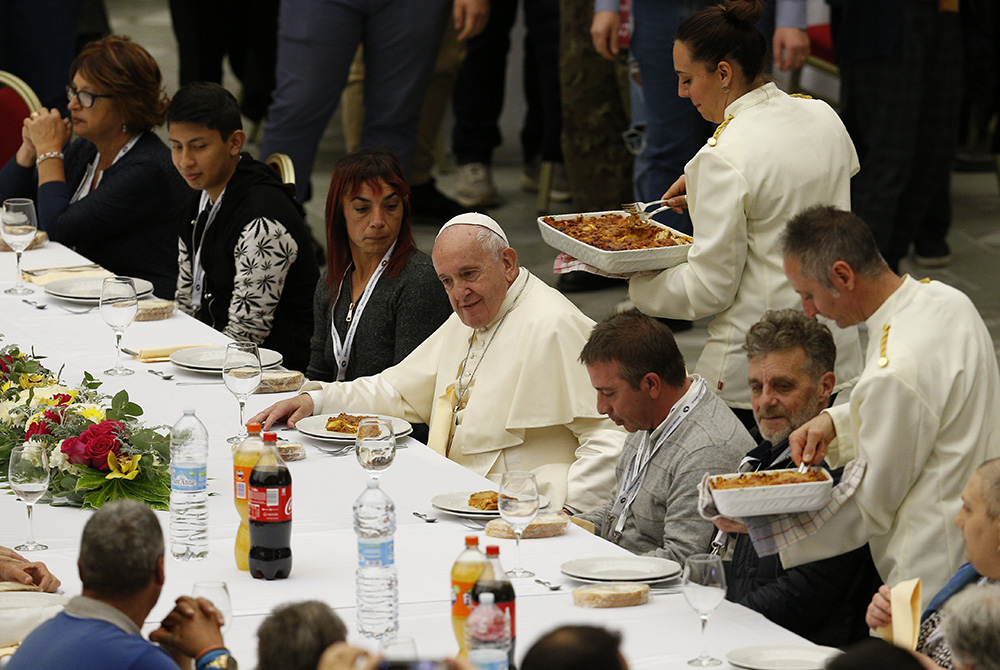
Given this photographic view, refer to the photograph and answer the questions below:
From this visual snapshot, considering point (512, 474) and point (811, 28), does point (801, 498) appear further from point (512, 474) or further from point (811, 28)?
point (811, 28)

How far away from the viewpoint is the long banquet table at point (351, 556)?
2496mm

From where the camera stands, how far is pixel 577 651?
1.64 meters

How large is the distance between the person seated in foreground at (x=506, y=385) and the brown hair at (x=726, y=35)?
0.76 m

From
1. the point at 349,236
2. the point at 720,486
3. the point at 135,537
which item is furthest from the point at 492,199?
the point at 135,537

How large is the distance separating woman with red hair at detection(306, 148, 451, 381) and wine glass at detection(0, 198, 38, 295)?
1.18 m

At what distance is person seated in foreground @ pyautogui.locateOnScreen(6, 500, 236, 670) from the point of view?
2090 mm

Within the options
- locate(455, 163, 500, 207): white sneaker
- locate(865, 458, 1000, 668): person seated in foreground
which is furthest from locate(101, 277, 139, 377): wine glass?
locate(455, 163, 500, 207): white sneaker

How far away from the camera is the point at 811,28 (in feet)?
27.9

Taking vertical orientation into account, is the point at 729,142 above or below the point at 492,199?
above

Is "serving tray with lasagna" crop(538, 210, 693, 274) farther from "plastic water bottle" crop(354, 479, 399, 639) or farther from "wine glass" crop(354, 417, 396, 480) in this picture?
"plastic water bottle" crop(354, 479, 399, 639)

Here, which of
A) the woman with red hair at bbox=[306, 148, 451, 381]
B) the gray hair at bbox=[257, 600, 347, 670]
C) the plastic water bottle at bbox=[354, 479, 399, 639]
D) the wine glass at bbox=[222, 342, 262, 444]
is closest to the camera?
the gray hair at bbox=[257, 600, 347, 670]

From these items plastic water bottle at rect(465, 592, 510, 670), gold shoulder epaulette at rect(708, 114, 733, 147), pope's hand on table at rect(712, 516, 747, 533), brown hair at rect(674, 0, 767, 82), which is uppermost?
brown hair at rect(674, 0, 767, 82)

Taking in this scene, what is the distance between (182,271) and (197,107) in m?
0.65

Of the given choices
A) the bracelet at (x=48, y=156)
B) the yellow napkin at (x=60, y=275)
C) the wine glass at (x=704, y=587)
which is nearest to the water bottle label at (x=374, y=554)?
the wine glass at (x=704, y=587)
